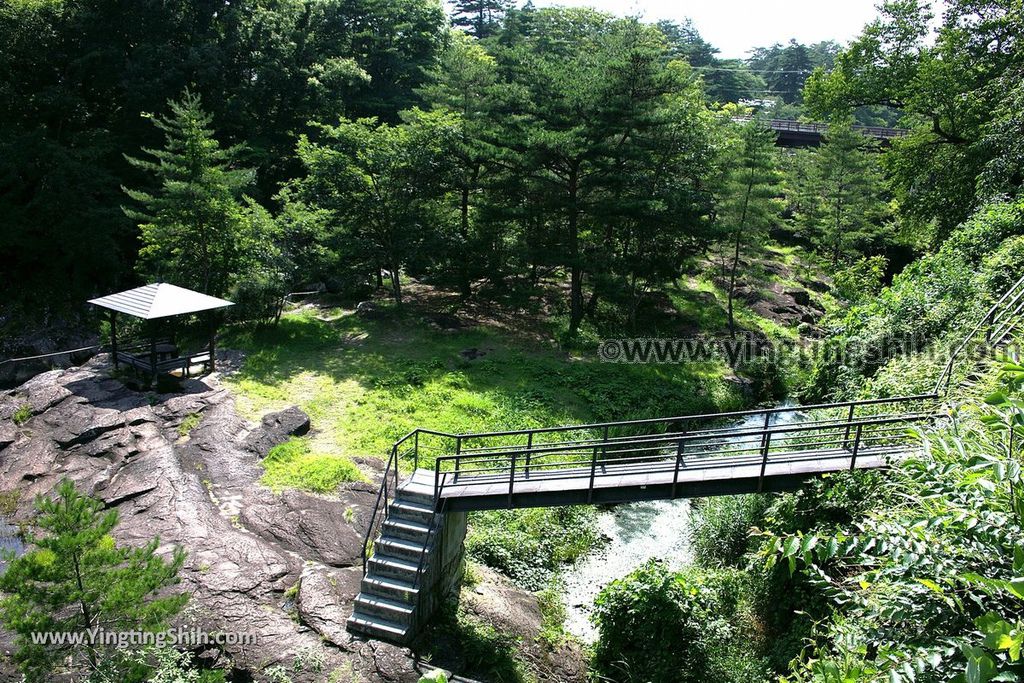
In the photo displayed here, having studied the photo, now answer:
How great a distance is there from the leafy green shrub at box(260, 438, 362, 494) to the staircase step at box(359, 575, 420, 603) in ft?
12.4

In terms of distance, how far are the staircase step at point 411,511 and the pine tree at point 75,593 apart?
377cm

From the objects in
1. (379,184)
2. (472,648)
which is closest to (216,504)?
(472,648)

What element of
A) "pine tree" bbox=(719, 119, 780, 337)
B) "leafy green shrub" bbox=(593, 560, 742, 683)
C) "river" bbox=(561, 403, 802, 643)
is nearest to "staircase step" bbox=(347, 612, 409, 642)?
"leafy green shrub" bbox=(593, 560, 742, 683)

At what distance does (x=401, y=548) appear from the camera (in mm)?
10312

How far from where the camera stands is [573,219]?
79.8ft

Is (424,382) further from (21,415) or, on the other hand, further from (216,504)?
(21,415)

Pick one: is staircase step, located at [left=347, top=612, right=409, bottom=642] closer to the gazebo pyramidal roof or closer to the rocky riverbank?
the rocky riverbank

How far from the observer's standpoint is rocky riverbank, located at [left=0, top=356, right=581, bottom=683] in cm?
948

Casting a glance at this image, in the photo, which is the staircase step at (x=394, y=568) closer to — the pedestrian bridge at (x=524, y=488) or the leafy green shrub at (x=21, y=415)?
the pedestrian bridge at (x=524, y=488)

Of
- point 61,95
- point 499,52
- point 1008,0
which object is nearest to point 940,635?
point 499,52

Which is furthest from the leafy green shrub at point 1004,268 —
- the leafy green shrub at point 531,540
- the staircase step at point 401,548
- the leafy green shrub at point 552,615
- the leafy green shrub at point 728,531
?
the staircase step at point 401,548

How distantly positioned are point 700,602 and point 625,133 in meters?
17.6

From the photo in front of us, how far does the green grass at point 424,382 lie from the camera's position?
56.5 ft

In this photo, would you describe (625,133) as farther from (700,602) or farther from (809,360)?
(700,602)
